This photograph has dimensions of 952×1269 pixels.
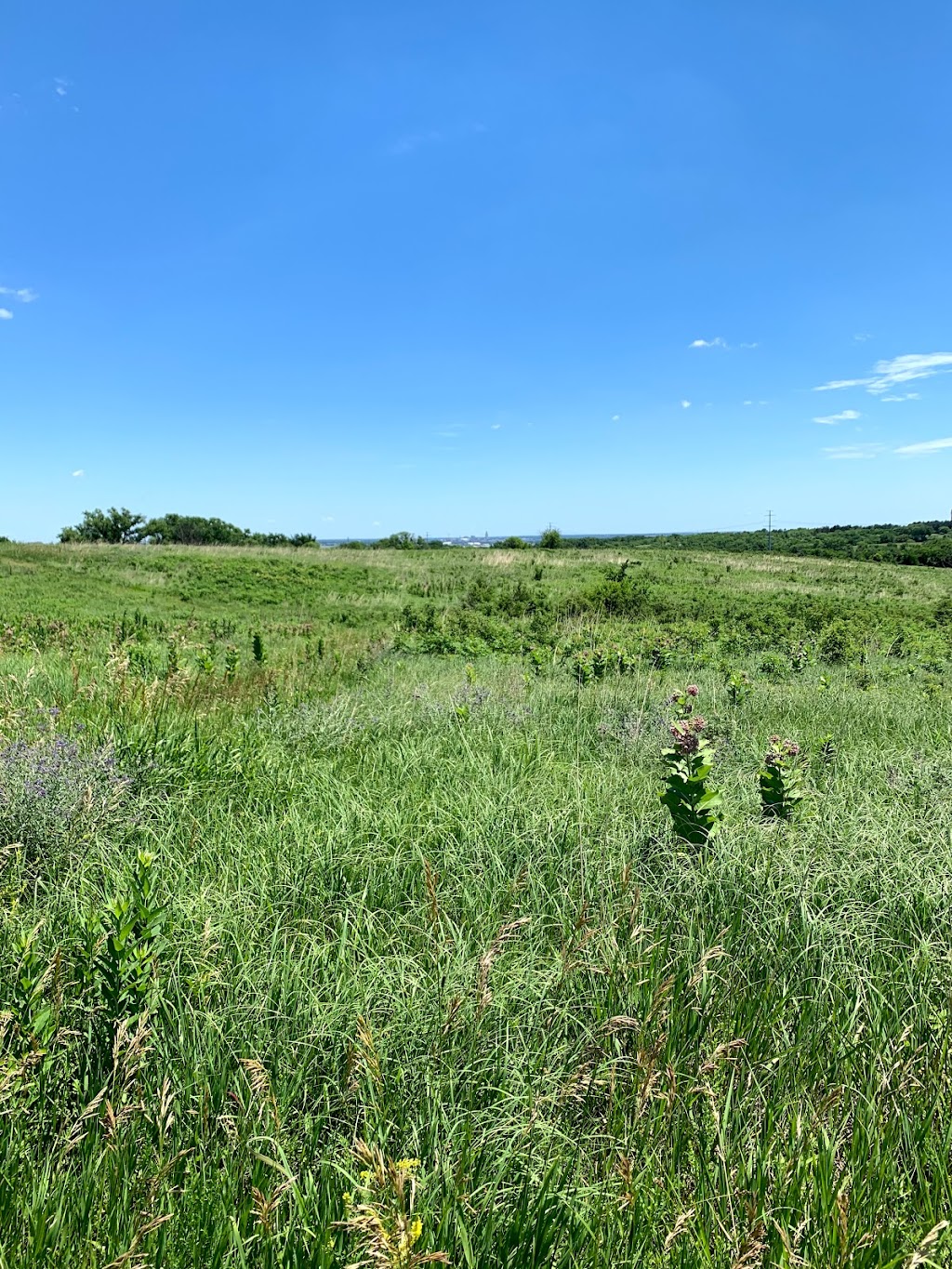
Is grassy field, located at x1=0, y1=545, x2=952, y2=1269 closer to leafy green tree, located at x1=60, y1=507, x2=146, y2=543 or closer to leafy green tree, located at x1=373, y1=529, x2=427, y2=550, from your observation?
leafy green tree, located at x1=373, y1=529, x2=427, y2=550

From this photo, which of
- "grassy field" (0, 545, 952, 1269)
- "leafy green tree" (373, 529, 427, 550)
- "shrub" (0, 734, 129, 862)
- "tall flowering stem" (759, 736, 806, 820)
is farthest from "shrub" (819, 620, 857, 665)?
"leafy green tree" (373, 529, 427, 550)

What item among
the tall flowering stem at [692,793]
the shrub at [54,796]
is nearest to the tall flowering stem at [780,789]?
the tall flowering stem at [692,793]

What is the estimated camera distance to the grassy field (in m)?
1.42

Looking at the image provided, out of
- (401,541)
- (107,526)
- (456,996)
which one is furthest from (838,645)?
(107,526)

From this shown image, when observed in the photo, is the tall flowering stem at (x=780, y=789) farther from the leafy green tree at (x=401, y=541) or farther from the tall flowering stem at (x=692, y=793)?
the leafy green tree at (x=401, y=541)

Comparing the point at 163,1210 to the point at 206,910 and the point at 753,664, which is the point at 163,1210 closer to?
the point at 206,910

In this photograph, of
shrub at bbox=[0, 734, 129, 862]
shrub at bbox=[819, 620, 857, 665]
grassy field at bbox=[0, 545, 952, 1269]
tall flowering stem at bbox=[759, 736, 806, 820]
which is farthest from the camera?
shrub at bbox=[819, 620, 857, 665]

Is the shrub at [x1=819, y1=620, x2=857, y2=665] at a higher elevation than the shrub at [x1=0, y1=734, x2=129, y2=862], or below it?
below

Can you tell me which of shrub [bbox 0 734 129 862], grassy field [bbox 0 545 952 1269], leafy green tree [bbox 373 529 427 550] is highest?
leafy green tree [bbox 373 529 427 550]

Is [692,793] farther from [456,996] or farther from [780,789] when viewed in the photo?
[456,996]

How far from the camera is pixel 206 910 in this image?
2.52m

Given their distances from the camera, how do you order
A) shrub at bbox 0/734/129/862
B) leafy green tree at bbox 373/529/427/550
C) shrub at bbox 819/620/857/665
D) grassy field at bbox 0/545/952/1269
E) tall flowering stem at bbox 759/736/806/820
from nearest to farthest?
grassy field at bbox 0/545/952/1269
shrub at bbox 0/734/129/862
tall flowering stem at bbox 759/736/806/820
shrub at bbox 819/620/857/665
leafy green tree at bbox 373/529/427/550

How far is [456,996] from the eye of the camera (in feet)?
5.60

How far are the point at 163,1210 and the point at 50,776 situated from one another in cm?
266
